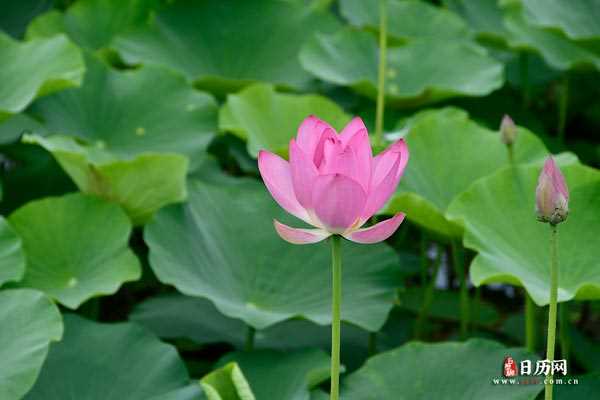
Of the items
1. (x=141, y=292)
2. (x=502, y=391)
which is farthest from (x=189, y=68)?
(x=502, y=391)

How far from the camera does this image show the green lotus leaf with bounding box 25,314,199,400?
4.31ft

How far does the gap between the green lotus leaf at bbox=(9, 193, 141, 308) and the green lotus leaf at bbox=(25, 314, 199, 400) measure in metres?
0.10

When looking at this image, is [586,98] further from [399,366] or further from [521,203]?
[399,366]

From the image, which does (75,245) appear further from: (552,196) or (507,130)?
(552,196)

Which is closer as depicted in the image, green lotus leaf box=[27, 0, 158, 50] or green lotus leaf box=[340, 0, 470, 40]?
green lotus leaf box=[27, 0, 158, 50]

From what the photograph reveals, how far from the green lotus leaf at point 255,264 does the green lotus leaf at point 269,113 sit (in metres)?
0.25

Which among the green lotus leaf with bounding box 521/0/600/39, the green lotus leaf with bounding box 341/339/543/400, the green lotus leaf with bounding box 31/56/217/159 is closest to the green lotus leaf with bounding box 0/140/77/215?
the green lotus leaf with bounding box 31/56/217/159

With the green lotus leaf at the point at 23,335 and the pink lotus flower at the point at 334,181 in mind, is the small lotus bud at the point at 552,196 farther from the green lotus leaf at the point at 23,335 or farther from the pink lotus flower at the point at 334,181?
the green lotus leaf at the point at 23,335

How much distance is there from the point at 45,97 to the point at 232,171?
0.50m

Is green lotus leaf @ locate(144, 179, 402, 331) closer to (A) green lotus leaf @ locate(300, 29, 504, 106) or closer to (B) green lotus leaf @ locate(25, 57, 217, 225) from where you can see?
(B) green lotus leaf @ locate(25, 57, 217, 225)

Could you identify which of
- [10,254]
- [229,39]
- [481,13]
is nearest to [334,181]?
[10,254]

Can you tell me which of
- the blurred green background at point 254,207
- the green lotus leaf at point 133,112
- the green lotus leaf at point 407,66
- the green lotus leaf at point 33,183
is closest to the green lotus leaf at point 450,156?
the blurred green background at point 254,207

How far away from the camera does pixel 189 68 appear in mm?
A: 2215

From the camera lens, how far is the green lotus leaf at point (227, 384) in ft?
4.06
